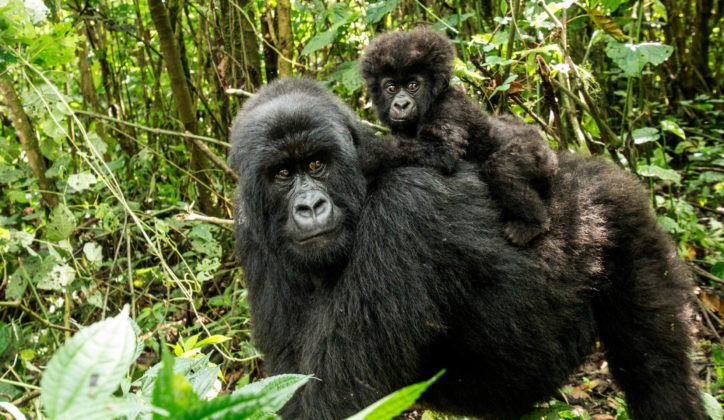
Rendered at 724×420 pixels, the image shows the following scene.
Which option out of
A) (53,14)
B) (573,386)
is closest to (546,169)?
(573,386)

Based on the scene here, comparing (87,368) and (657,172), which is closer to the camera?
(87,368)

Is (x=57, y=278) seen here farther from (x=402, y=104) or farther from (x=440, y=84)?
(x=440, y=84)

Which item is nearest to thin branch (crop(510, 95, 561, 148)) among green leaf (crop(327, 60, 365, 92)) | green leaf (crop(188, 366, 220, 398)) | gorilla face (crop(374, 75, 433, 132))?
gorilla face (crop(374, 75, 433, 132))

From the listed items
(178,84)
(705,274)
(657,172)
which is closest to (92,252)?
(178,84)

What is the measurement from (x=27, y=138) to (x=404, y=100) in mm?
2996

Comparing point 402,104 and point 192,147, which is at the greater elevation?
point 402,104

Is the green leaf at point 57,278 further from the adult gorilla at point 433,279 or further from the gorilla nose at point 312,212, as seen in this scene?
the gorilla nose at point 312,212

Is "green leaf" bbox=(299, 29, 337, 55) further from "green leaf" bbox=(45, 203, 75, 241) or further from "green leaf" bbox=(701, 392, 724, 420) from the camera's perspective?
"green leaf" bbox=(701, 392, 724, 420)

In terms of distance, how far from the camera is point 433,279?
2.55 metres

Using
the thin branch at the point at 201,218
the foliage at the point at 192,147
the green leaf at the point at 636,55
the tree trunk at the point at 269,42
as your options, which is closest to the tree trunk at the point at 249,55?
the foliage at the point at 192,147

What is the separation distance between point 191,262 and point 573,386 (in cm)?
309

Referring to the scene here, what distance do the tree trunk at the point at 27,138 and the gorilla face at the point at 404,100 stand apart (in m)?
2.59

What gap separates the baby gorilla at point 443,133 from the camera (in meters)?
2.66

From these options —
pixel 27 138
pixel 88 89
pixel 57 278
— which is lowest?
pixel 57 278
